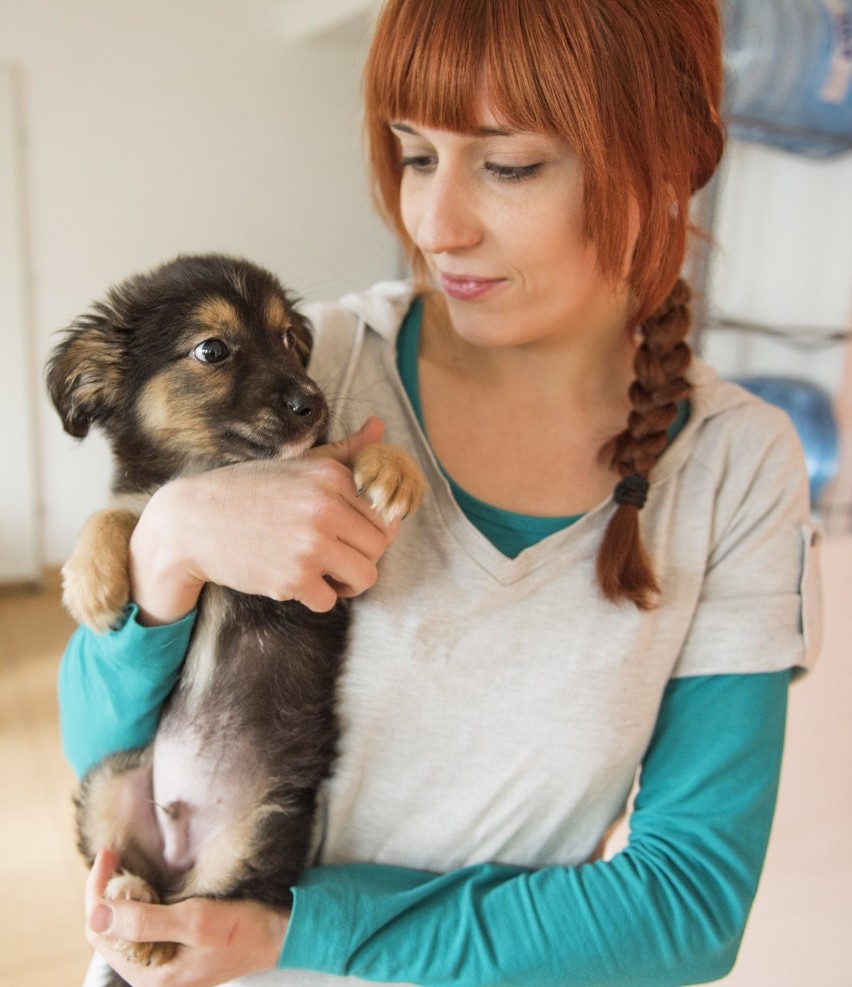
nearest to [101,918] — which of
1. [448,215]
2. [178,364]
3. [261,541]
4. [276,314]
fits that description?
[261,541]

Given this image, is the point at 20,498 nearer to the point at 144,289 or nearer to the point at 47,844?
the point at 47,844

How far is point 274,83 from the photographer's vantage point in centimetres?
580

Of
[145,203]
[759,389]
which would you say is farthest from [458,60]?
[145,203]

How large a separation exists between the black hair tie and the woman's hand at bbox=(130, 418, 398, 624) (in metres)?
0.32

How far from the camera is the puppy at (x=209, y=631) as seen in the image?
1202 mm

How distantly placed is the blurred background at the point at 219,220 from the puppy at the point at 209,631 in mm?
1531

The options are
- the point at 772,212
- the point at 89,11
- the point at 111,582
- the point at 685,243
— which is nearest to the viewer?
the point at 111,582

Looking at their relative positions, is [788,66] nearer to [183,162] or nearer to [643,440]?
[643,440]

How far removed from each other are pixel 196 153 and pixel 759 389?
380 cm

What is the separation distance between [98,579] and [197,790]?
Answer: 14.2 inches

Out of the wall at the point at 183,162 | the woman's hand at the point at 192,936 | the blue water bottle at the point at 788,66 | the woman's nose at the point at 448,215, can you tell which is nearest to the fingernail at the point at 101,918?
the woman's hand at the point at 192,936

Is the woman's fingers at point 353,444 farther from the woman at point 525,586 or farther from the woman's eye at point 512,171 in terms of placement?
the woman's eye at point 512,171

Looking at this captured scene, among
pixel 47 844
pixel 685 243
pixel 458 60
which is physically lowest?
pixel 47 844

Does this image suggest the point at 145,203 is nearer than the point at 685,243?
No
